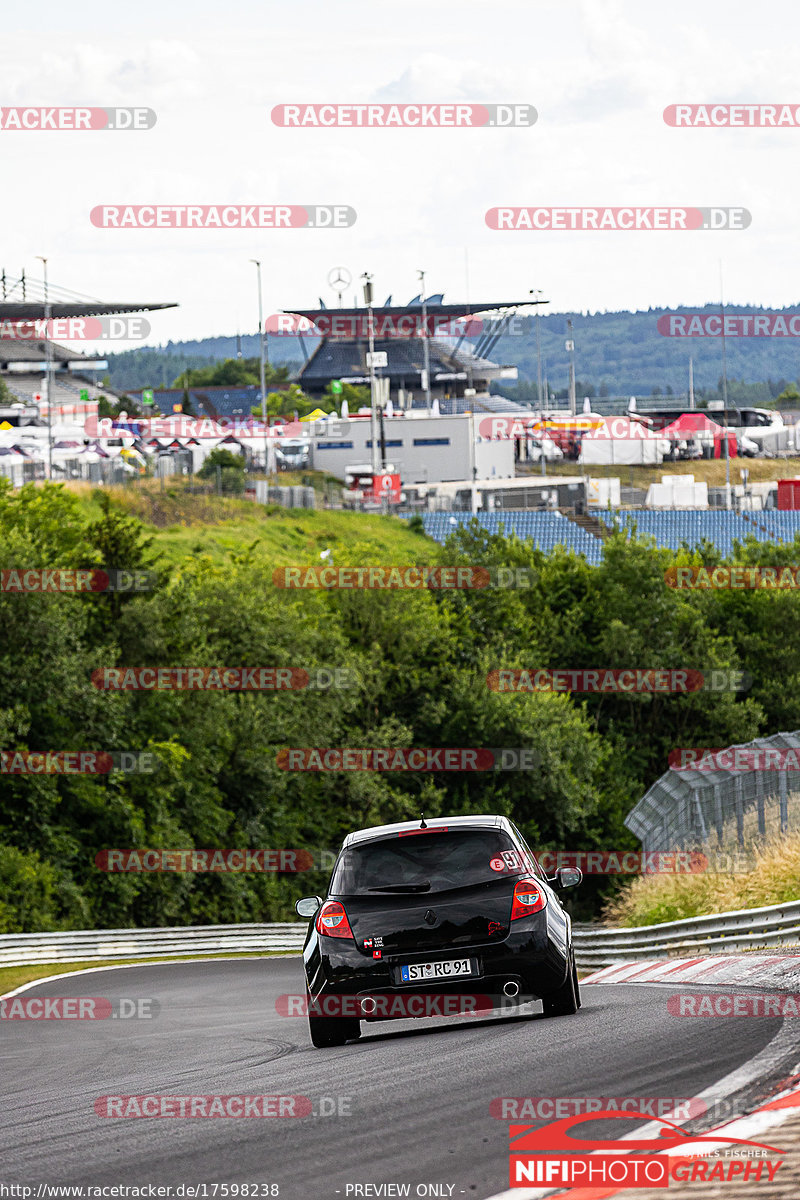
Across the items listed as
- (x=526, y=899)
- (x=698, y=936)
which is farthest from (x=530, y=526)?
(x=526, y=899)

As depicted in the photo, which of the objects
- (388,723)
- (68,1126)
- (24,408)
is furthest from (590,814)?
(24,408)

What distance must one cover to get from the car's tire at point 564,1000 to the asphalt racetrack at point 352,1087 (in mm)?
126

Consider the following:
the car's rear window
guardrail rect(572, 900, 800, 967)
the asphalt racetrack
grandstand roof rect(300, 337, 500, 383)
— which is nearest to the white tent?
grandstand roof rect(300, 337, 500, 383)

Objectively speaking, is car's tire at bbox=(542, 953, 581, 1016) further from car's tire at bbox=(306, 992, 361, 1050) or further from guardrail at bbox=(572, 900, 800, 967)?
guardrail at bbox=(572, 900, 800, 967)

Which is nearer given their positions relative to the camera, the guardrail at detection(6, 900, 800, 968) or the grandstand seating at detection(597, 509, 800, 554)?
the guardrail at detection(6, 900, 800, 968)

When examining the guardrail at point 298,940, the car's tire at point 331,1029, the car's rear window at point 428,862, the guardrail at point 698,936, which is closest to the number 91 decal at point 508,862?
the car's rear window at point 428,862

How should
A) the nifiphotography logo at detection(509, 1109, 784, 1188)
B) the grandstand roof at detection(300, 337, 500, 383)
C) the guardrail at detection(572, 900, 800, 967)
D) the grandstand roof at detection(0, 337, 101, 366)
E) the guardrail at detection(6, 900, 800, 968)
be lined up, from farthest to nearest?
the grandstand roof at detection(300, 337, 500, 383) < the grandstand roof at detection(0, 337, 101, 366) < the guardrail at detection(6, 900, 800, 968) < the guardrail at detection(572, 900, 800, 967) < the nifiphotography logo at detection(509, 1109, 784, 1188)

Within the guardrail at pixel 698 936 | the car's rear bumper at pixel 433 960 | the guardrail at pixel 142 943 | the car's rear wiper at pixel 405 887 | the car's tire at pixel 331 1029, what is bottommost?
the guardrail at pixel 142 943

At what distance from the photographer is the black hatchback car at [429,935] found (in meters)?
8.67

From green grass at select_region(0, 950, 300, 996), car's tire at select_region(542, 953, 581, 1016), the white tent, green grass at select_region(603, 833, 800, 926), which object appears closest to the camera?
car's tire at select_region(542, 953, 581, 1016)

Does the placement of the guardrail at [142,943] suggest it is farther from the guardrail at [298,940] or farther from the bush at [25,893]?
the bush at [25,893]

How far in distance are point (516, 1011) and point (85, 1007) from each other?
810 centimetres

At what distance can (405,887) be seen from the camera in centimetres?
884

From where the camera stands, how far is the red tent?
10894cm
